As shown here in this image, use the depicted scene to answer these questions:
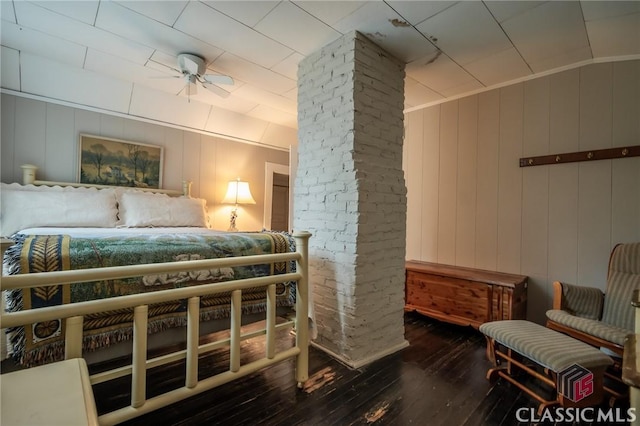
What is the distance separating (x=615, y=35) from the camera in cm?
209

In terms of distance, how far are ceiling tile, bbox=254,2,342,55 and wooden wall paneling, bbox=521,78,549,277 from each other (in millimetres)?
1989

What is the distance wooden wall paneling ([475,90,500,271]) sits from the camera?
2977 millimetres

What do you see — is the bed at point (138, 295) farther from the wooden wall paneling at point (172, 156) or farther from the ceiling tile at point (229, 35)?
the wooden wall paneling at point (172, 156)

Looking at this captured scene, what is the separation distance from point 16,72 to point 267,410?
145 inches

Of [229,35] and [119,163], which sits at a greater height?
[229,35]

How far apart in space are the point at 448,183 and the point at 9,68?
4.48 meters

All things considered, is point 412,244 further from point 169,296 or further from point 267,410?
point 169,296

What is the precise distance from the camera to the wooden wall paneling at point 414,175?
11.6 ft

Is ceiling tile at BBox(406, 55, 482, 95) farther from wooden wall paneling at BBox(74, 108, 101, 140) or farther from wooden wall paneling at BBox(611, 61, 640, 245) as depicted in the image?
wooden wall paneling at BBox(74, 108, 101, 140)

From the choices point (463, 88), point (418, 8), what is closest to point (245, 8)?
point (418, 8)

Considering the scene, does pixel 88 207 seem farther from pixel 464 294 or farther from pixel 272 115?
pixel 464 294

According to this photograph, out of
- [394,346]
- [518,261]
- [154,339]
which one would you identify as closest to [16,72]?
[154,339]

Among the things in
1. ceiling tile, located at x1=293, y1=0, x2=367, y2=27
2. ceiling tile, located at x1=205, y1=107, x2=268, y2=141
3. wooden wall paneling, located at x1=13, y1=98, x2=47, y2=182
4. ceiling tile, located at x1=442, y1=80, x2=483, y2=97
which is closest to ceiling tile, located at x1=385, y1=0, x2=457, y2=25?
ceiling tile, located at x1=293, y1=0, x2=367, y2=27

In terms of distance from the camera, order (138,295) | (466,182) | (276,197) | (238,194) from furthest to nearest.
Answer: (276,197)
(238,194)
(466,182)
(138,295)
